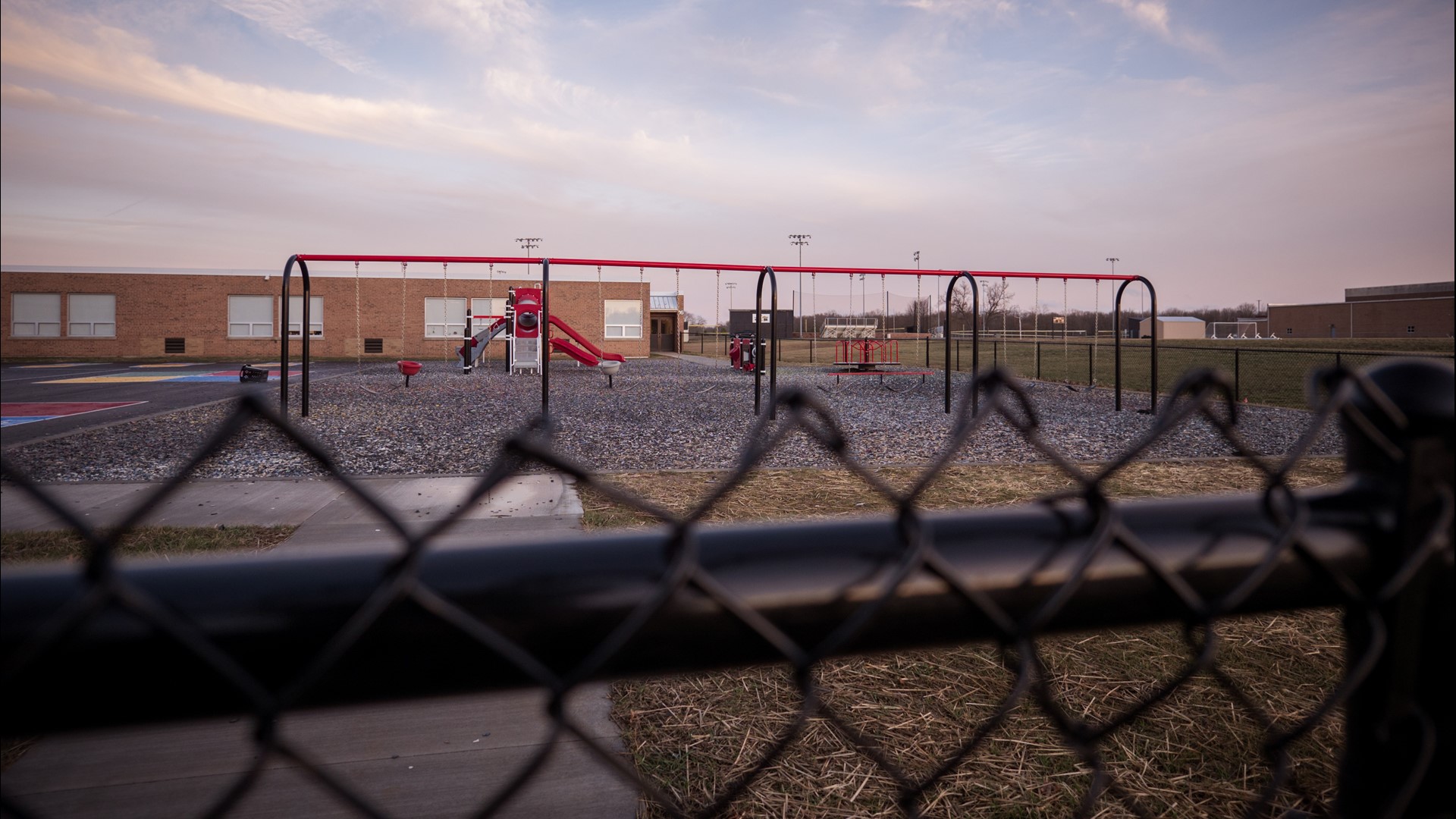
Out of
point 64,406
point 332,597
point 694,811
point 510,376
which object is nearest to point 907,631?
point 332,597

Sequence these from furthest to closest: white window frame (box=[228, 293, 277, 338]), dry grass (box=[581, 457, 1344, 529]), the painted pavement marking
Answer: white window frame (box=[228, 293, 277, 338]) → the painted pavement marking → dry grass (box=[581, 457, 1344, 529])

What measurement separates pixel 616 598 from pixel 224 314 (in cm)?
4484

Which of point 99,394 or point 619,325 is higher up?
point 619,325

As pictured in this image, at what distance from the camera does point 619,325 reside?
3947cm

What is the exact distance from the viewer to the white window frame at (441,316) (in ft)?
123

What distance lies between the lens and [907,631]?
620mm

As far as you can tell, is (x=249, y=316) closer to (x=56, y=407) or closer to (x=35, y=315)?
(x=35, y=315)

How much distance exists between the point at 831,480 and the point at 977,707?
13.9ft

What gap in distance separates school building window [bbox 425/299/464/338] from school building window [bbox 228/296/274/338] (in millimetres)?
7374

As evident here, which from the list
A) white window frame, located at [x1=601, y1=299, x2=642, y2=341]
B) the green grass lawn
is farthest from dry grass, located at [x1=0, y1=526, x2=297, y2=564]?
white window frame, located at [x1=601, y1=299, x2=642, y2=341]

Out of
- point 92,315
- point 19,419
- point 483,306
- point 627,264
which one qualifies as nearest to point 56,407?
point 19,419

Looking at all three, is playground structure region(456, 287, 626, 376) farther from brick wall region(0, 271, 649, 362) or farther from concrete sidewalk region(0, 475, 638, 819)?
→ concrete sidewalk region(0, 475, 638, 819)

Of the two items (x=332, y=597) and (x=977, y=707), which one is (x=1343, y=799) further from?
(x=977, y=707)

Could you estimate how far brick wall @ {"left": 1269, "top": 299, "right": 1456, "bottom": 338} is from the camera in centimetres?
6259
